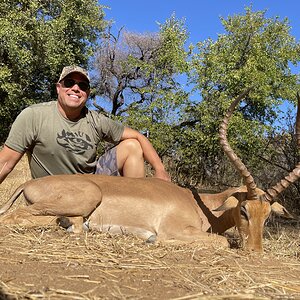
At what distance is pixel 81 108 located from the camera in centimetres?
528

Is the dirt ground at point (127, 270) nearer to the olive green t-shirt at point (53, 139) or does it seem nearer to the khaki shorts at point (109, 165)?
the olive green t-shirt at point (53, 139)

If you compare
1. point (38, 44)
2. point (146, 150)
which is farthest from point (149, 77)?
point (146, 150)

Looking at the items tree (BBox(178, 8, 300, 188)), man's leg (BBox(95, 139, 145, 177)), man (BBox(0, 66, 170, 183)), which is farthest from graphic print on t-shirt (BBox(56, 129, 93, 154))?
tree (BBox(178, 8, 300, 188))

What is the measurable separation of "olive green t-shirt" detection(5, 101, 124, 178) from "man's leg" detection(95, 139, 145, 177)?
25cm

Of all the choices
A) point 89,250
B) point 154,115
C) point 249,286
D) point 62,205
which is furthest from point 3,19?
point 249,286

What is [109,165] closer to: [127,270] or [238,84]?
[127,270]

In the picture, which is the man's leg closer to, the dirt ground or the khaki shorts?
the khaki shorts

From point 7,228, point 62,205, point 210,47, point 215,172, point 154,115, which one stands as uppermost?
point 210,47

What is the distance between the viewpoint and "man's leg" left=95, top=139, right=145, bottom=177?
5.50m

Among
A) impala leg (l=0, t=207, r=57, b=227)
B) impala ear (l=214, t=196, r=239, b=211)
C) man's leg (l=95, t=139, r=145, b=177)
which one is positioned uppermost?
man's leg (l=95, t=139, r=145, b=177)

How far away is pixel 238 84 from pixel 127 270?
9074 mm

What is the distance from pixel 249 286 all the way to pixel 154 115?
30.9 feet

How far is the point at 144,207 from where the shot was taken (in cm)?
466

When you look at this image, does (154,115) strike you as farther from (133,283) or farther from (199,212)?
(133,283)
